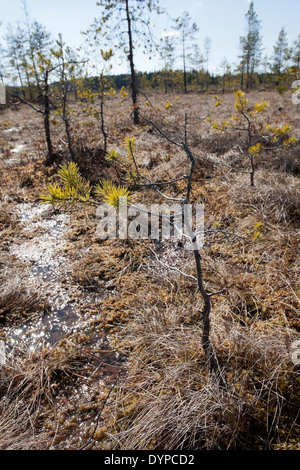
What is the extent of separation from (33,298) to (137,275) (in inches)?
46.6

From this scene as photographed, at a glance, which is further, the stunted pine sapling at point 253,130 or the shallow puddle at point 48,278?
the stunted pine sapling at point 253,130

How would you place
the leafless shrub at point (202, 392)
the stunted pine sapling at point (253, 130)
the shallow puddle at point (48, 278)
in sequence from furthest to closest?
the stunted pine sapling at point (253, 130), the shallow puddle at point (48, 278), the leafless shrub at point (202, 392)

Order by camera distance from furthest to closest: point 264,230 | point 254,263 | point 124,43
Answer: point 124,43
point 264,230
point 254,263

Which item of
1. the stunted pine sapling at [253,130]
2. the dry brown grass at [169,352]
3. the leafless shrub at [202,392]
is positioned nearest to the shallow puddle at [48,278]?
the dry brown grass at [169,352]

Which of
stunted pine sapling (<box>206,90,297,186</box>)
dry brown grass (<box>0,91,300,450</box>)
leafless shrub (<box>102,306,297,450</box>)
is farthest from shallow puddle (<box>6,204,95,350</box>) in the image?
stunted pine sapling (<box>206,90,297,186</box>)

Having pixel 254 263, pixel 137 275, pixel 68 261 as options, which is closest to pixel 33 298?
pixel 68 261

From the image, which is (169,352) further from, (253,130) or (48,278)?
(253,130)

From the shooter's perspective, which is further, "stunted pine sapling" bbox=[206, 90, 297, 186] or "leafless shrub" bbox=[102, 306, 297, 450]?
"stunted pine sapling" bbox=[206, 90, 297, 186]

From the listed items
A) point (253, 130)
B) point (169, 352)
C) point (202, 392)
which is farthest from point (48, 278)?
point (253, 130)

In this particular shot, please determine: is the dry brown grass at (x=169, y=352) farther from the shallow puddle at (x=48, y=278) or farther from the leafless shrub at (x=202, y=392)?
the shallow puddle at (x=48, y=278)

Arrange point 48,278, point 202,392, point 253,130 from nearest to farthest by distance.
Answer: point 202,392, point 48,278, point 253,130

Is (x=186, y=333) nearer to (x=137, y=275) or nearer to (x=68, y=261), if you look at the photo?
(x=137, y=275)

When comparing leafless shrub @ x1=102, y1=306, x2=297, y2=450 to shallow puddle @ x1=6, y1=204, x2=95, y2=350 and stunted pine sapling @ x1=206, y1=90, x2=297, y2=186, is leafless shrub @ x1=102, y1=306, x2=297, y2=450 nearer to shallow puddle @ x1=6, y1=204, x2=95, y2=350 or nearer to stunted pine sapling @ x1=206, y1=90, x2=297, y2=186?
shallow puddle @ x1=6, y1=204, x2=95, y2=350

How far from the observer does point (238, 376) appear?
5.46ft
